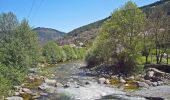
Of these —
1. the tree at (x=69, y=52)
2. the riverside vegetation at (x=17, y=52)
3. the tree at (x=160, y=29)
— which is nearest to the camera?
the riverside vegetation at (x=17, y=52)

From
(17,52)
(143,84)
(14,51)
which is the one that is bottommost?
(143,84)

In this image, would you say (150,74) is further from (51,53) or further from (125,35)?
(51,53)

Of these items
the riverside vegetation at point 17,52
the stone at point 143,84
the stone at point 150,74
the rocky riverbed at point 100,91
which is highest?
the riverside vegetation at point 17,52

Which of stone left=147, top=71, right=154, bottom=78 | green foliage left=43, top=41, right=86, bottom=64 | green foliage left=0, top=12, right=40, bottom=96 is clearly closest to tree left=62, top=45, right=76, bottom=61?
green foliage left=43, top=41, right=86, bottom=64

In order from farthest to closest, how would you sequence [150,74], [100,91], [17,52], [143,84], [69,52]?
[69,52]
[17,52]
[150,74]
[143,84]
[100,91]

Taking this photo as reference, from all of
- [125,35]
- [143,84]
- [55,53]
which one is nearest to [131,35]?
[125,35]

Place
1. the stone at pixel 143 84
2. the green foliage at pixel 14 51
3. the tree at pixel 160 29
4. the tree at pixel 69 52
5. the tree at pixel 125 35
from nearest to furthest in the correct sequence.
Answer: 1. the green foliage at pixel 14 51
2. the stone at pixel 143 84
3. the tree at pixel 125 35
4. the tree at pixel 160 29
5. the tree at pixel 69 52

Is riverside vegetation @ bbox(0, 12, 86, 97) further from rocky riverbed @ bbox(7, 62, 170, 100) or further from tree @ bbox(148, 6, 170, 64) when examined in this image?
tree @ bbox(148, 6, 170, 64)

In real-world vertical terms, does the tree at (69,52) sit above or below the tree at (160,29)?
below

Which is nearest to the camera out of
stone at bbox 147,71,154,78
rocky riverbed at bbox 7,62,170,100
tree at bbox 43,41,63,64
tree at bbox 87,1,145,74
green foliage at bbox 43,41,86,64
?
rocky riverbed at bbox 7,62,170,100

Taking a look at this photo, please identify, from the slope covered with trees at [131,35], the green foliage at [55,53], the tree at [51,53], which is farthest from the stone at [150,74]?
the tree at [51,53]

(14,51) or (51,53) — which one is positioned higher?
(51,53)

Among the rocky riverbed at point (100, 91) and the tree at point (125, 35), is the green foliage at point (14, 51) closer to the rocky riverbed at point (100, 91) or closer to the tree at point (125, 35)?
the rocky riverbed at point (100, 91)

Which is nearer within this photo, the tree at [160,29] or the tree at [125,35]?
the tree at [125,35]
